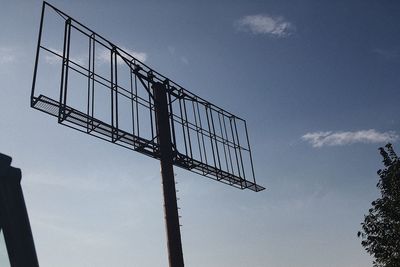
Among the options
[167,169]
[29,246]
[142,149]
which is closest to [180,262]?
[167,169]

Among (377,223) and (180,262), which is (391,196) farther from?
(180,262)

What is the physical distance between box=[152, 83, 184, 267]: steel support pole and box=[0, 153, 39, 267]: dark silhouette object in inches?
367

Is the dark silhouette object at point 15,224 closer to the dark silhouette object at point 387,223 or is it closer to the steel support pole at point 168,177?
the steel support pole at point 168,177

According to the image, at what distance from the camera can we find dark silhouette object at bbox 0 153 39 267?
182 centimetres

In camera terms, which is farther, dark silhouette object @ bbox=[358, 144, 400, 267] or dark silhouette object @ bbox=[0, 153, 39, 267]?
dark silhouette object @ bbox=[358, 144, 400, 267]

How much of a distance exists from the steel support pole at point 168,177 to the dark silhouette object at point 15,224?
30.6ft

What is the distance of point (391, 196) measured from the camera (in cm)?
1658

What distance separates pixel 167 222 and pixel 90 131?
364 cm

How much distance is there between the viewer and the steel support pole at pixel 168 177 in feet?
35.4

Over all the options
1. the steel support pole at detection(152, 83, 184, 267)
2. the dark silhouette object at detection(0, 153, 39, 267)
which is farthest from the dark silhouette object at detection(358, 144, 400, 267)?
the dark silhouette object at detection(0, 153, 39, 267)

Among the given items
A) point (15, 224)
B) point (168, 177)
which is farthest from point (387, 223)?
point (15, 224)

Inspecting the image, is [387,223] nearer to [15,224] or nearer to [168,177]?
[168,177]

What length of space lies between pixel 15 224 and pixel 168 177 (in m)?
10.1

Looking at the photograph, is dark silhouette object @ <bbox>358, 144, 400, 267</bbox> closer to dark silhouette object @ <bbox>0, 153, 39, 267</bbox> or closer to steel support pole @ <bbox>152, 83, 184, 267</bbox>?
steel support pole @ <bbox>152, 83, 184, 267</bbox>
